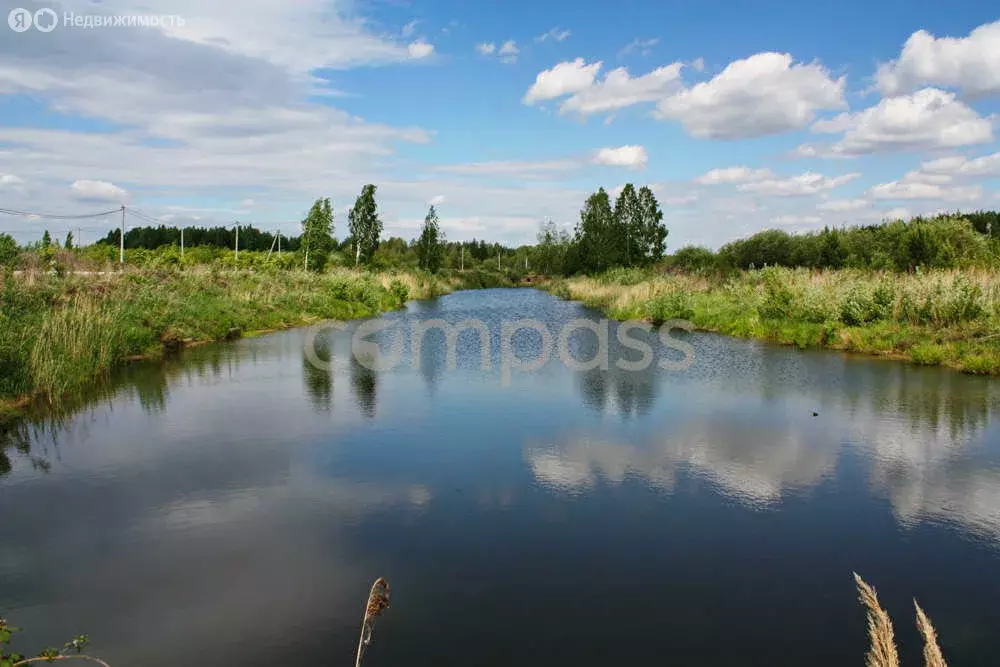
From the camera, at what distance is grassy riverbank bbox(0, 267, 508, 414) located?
12.2 meters

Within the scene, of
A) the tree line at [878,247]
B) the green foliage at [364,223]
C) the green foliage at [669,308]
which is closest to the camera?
the green foliage at [669,308]

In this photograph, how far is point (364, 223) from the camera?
53.0 metres

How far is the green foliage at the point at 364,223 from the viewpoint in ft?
173

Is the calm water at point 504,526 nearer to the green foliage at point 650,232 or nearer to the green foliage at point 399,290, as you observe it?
the green foliage at point 399,290

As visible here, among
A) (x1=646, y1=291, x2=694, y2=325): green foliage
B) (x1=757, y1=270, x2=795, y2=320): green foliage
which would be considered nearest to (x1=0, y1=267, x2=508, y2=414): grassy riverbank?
(x1=646, y1=291, x2=694, y2=325): green foliage

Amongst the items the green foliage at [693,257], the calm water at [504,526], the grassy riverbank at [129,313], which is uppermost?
the green foliage at [693,257]

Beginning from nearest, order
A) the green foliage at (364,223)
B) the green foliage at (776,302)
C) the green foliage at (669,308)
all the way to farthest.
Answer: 1. the green foliage at (776,302)
2. the green foliage at (669,308)
3. the green foliage at (364,223)

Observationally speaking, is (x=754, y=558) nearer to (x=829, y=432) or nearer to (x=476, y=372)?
(x=829, y=432)

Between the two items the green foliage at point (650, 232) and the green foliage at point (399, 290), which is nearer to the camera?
the green foliage at point (399, 290)

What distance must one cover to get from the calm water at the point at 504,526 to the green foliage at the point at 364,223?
136ft

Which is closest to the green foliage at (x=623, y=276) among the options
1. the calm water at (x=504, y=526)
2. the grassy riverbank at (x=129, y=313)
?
the grassy riverbank at (x=129, y=313)

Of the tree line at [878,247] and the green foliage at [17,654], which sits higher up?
the tree line at [878,247]

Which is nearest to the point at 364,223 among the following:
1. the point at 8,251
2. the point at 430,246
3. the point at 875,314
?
the point at 430,246

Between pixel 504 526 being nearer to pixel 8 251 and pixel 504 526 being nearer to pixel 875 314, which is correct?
pixel 875 314
